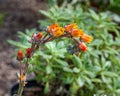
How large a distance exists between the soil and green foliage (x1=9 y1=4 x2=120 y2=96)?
2.35 ft

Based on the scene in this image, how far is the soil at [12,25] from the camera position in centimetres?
294

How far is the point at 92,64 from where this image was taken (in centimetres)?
223

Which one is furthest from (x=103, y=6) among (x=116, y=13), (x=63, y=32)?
(x=63, y=32)

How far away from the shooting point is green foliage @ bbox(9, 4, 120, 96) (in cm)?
208

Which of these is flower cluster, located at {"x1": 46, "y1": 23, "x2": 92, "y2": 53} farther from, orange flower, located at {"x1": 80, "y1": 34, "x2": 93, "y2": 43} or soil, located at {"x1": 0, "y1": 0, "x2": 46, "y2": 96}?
soil, located at {"x1": 0, "y1": 0, "x2": 46, "y2": 96}

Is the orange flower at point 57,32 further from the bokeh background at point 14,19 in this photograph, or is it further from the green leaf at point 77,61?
the bokeh background at point 14,19

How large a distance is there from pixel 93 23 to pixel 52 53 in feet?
1.57

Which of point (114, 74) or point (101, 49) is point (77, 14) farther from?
point (114, 74)

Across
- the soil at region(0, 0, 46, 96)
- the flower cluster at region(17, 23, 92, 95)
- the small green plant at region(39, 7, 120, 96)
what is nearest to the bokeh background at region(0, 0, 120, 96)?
the soil at region(0, 0, 46, 96)

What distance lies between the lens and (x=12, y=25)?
3.58 metres

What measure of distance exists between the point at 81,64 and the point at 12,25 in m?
1.61

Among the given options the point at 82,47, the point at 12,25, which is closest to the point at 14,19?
the point at 12,25

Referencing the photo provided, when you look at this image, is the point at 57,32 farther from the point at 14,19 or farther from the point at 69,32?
the point at 14,19

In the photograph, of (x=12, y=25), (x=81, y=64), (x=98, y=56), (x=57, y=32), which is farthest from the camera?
(x=12, y=25)
